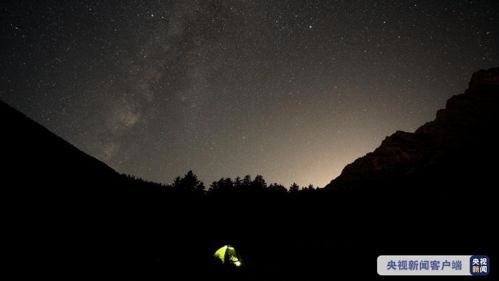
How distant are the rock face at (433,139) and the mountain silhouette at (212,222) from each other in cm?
2244

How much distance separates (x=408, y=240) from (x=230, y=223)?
24.9m

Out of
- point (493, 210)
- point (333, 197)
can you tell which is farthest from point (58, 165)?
point (493, 210)

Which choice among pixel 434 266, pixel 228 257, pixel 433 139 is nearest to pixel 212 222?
pixel 228 257

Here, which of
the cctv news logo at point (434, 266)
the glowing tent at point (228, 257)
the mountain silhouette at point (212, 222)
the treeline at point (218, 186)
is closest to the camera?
the cctv news logo at point (434, 266)

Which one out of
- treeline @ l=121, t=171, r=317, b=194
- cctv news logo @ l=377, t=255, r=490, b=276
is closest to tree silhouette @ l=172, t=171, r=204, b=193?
treeline @ l=121, t=171, r=317, b=194

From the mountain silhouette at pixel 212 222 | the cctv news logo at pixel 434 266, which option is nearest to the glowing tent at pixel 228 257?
the mountain silhouette at pixel 212 222

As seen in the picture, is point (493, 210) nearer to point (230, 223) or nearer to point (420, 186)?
point (420, 186)

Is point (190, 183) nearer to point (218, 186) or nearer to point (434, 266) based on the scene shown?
point (218, 186)

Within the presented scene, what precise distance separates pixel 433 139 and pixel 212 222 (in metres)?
78.3

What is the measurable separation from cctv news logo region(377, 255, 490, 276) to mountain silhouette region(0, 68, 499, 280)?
2.95 metres

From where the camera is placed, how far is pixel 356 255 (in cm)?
2098

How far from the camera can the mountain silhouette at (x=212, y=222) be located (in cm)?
1482

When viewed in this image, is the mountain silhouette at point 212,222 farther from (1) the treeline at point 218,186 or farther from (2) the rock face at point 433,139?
(2) the rock face at point 433,139

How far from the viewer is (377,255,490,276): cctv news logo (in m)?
12.3
